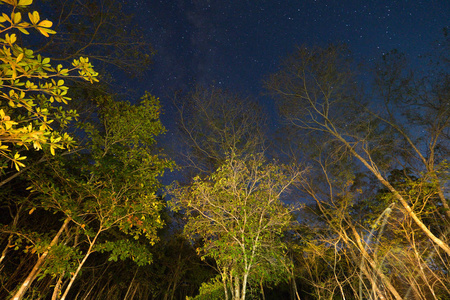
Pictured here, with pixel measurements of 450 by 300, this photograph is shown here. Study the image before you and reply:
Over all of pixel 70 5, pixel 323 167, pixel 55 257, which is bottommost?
pixel 55 257

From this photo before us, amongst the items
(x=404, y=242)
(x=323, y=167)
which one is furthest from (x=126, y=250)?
(x=323, y=167)

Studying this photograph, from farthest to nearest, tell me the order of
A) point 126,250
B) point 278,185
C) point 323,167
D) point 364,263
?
1. point 323,167
2. point 364,263
3. point 278,185
4. point 126,250

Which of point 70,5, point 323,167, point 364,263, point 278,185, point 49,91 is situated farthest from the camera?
point 323,167

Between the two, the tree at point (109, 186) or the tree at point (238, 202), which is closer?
the tree at point (109, 186)

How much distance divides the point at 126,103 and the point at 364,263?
11.0 meters

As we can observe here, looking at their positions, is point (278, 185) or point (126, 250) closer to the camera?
point (126, 250)

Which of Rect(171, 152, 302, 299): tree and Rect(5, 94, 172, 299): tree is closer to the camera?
Rect(5, 94, 172, 299): tree

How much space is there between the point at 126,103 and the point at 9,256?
6.33 metres

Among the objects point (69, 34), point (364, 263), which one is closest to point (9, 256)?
point (69, 34)

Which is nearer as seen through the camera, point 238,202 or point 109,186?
point 109,186

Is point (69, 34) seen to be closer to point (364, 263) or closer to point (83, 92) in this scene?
point (83, 92)

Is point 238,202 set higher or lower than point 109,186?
higher

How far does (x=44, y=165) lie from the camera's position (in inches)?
190

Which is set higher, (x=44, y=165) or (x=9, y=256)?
(x=44, y=165)
